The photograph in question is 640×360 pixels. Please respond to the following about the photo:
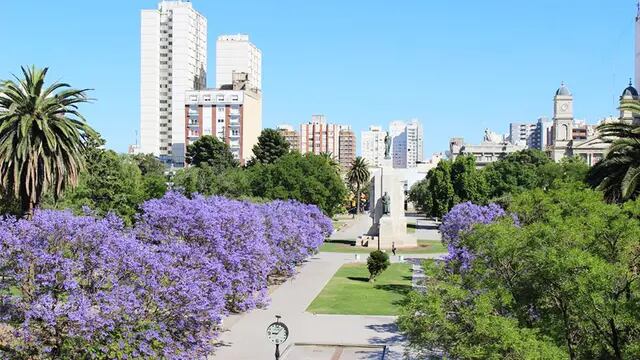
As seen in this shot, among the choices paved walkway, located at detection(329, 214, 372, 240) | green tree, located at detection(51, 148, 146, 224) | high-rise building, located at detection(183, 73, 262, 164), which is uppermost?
high-rise building, located at detection(183, 73, 262, 164)

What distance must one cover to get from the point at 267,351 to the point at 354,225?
73592mm

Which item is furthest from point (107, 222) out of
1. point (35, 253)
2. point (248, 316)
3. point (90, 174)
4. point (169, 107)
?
point (169, 107)

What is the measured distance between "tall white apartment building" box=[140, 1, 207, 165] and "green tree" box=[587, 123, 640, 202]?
103600 millimetres

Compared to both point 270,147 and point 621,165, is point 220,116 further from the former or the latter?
point 621,165

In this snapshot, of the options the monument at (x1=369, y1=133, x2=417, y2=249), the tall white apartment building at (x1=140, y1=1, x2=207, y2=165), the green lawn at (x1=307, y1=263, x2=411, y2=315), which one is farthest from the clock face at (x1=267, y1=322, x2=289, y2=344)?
the tall white apartment building at (x1=140, y1=1, x2=207, y2=165)

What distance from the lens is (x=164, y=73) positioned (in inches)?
5034

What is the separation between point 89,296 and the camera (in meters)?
16.0

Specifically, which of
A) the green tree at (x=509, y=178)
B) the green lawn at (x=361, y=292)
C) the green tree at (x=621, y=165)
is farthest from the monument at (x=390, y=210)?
the green tree at (x=621, y=165)

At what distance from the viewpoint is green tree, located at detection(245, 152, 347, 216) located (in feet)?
205

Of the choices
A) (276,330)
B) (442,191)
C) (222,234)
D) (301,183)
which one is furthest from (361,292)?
(442,191)

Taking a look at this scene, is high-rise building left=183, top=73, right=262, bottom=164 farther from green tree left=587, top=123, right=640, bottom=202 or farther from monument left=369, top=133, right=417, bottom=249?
green tree left=587, top=123, right=640, bottom=202

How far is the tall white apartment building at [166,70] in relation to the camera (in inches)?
4988

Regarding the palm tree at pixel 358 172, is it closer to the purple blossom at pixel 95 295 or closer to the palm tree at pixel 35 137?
the palm tree at pixel 35 137

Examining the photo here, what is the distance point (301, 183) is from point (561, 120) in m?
84.2
